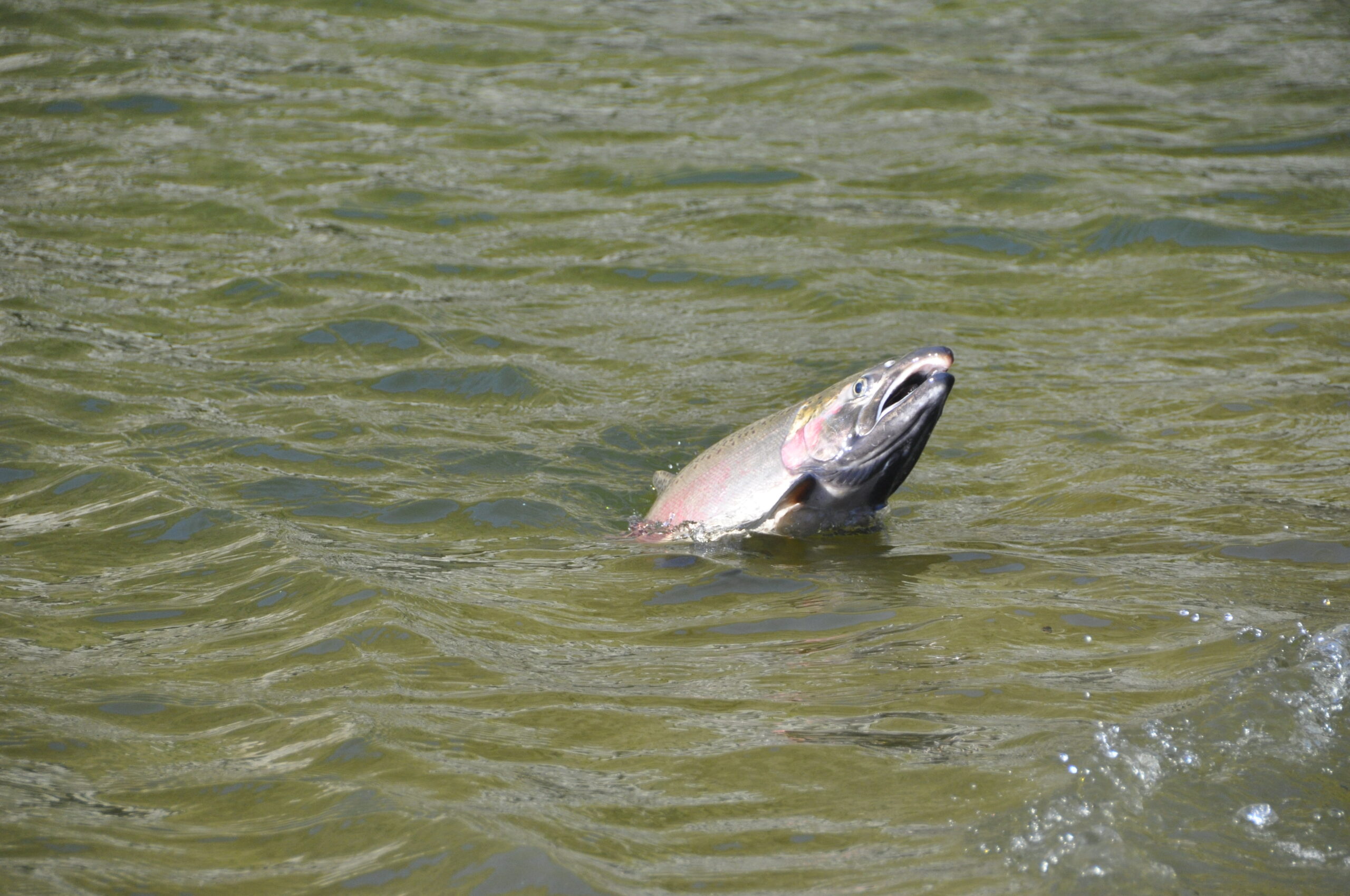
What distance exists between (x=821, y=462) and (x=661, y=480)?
101 centimetres

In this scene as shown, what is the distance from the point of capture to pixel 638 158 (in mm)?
10969

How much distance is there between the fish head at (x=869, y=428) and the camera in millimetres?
5043

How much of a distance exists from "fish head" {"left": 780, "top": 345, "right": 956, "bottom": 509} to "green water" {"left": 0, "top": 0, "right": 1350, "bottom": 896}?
0.32 m

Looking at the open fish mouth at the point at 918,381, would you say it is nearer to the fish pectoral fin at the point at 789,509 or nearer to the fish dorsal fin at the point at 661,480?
the fish pectoral fin at the point at 789,509

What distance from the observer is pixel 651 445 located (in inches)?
272

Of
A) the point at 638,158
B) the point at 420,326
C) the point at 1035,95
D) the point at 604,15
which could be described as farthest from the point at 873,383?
the point at 604,15

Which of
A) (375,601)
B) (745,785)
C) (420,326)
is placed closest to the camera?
(745,785)

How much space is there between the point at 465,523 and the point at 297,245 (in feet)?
13.7

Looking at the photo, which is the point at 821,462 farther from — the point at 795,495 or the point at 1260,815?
the point at 1260,815

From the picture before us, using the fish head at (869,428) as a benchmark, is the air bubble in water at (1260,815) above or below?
below

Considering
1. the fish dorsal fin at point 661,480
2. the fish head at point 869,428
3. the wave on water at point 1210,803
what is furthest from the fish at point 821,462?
the wave on water at point 1210,803

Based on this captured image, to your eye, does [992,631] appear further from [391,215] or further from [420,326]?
[391,215]

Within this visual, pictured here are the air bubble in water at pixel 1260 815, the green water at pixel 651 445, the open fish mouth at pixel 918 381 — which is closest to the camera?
the air bubble in water at pixel 1260 815

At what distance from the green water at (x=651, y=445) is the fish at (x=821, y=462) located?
9.7 inches
